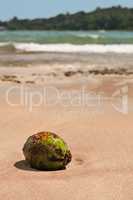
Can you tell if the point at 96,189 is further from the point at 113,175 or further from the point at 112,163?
the point at 112,163

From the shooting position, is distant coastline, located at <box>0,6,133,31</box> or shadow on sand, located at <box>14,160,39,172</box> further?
distant coastline, located at <box>0,6,133,31</box>

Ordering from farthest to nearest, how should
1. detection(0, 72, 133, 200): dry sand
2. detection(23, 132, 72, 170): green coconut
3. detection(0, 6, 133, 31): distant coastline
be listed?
detection(0, 6, 133, 31): distant coastline → detection(23, 132, 72, 170): green coconut → detection(0, 72, 133, 200): dry sand

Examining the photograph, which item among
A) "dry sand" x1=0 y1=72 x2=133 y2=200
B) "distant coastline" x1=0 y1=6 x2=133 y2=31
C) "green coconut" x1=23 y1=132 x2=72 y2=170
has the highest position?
"distant coastline" x1=0 y1=6 x2=133 y2=31

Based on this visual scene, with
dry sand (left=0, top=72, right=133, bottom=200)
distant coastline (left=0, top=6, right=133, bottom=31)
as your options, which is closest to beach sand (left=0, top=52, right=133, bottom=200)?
dry sand (left=0, top=72, right=133, bottom=200)

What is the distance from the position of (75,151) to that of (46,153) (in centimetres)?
49

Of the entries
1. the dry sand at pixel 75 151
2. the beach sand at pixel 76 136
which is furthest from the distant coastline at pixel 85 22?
the dry sand at pixel 75 151

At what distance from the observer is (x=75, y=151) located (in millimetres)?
3721

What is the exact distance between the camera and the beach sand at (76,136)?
286 centimetres

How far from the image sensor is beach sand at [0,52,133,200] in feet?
9.37

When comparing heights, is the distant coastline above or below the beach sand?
above

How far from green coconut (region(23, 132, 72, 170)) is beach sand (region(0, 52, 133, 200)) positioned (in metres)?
0.06

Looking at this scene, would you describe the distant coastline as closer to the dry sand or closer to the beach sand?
the beach sand

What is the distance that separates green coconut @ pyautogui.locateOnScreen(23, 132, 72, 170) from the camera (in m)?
3.25

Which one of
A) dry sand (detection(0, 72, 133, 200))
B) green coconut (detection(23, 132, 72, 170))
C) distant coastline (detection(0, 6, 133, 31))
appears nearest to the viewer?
dry sand (detection(0, 72, 133, 200))
